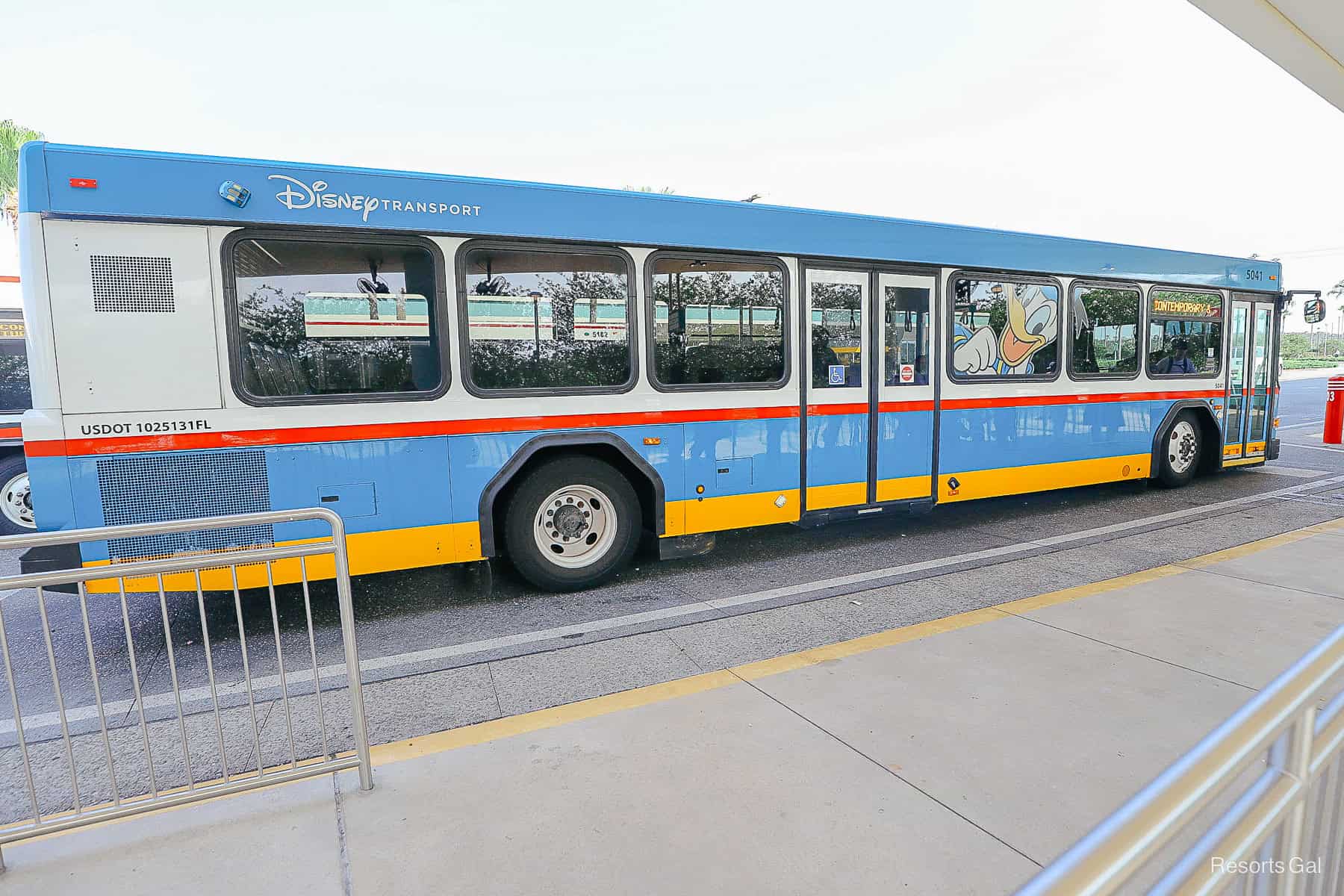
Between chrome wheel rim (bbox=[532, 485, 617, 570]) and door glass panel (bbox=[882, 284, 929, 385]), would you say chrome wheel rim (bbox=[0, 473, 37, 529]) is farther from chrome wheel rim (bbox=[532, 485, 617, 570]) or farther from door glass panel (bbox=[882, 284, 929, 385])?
door glass panel (bbox=[882, 284, 929, 385])

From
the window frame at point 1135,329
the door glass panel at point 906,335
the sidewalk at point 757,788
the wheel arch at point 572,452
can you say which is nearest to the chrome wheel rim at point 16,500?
the wheel arch at point 572,452

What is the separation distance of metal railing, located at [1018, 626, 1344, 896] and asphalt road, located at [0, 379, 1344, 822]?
303 centimetres

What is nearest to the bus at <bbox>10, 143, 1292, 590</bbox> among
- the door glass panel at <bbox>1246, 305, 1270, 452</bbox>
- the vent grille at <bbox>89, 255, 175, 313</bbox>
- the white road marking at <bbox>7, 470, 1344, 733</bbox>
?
the vent grille at <bbox>89, 255, 175, 313</bbox>

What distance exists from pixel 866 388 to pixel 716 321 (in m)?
1.70

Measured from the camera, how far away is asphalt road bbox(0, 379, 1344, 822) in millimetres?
4195

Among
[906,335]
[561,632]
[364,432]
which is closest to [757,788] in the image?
[561,632]

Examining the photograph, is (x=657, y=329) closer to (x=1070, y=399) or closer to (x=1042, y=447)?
(x=1042, y=447)

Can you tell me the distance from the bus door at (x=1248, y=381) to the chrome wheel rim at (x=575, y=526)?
346 inches

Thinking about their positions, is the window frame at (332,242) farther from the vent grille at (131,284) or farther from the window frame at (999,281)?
the window frame at (999,281)

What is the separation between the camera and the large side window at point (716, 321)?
599 cm

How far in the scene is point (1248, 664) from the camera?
13.6 ft

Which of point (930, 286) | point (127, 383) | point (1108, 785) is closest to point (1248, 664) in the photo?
→ point (1108, 785)

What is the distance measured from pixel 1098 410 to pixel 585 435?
6248mm

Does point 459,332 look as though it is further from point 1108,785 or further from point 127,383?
point 1108,785
